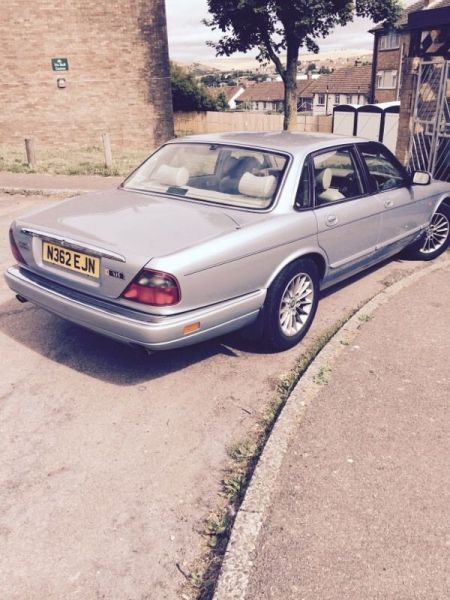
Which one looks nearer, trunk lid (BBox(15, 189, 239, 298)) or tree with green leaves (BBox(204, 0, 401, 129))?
trunk lid (BBox(15, 189, 239, 298))

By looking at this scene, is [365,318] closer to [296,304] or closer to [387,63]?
[296,304]

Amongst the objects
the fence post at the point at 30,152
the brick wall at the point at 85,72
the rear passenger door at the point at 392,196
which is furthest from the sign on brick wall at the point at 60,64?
the rear passenger door at the point at 392,196

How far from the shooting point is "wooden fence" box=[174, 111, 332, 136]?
32.0 metres

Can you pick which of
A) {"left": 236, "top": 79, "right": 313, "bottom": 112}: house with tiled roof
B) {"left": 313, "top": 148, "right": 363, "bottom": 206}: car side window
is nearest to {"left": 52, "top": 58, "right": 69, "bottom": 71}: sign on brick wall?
{"left": 313, "top": 148, "right": 363, "bottom": 206}: car side window

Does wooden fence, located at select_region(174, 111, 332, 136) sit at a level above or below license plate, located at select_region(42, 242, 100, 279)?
below

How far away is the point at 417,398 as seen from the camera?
3.62 meters

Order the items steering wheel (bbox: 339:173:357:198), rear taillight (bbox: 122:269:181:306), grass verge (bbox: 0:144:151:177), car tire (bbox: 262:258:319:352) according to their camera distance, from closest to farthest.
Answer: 1. rear taillight (bbox: 122:269:181:306)
2. car tire (bbox: 262:258:319:352)
3. steering wheel (bbox: 339:173:357:198)
4. grass verge (bbox: 0:144:151:177)

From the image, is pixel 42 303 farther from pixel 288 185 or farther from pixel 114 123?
pixel 114 123

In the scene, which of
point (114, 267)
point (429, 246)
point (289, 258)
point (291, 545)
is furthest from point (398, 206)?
point (291, 545)

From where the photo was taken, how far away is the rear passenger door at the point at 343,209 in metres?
4.34

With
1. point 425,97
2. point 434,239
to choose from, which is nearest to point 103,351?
point 434,239

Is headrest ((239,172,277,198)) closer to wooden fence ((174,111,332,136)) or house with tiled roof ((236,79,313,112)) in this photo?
wooden fence ((174,111,332,136))

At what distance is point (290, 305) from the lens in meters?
4.19

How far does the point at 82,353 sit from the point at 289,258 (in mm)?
1729
